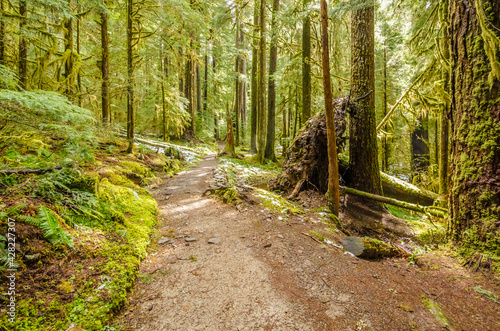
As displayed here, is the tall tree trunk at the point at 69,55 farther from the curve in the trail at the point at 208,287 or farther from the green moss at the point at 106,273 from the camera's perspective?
the curve in the trail at the point at 208,287

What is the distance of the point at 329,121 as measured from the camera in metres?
4.50

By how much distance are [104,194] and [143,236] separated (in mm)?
1265

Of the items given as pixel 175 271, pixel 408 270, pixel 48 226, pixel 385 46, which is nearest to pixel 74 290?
pixel 48 226

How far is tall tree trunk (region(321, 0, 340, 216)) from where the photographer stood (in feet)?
13.7

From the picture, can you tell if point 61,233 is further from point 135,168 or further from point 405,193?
point 405,193

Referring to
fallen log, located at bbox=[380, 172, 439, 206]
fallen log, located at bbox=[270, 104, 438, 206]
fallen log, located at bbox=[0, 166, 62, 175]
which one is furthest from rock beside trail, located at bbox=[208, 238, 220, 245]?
fallen log, located at bbox=[380, 172, 439, 206]

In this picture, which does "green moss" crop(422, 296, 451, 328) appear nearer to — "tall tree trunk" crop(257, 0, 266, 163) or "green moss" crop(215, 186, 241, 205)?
"green moss" crop(215, 186, 241, 205)

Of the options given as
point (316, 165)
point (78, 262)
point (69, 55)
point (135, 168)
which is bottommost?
point (78, 262)

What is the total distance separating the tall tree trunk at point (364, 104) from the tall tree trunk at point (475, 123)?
2.34 metres

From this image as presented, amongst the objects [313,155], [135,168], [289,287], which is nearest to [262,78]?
[313,155]

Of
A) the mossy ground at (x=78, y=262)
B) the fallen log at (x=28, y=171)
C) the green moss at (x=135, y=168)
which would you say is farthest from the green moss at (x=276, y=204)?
the green moss at (x=135, y=168)

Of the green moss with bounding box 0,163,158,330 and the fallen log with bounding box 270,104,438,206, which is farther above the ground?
the fallen log with bounding box 270,104,438,206

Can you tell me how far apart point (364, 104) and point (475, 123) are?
9.78ft

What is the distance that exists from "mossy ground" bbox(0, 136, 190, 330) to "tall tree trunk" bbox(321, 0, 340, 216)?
409 cm
